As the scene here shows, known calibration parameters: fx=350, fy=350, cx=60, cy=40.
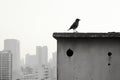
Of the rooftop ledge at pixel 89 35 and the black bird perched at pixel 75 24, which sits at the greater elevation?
the black bird perched at pixel 75 24

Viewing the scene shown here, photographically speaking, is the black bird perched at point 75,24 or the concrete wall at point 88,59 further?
the black bird perched at point 75,24

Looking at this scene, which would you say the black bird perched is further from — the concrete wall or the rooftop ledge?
the rooftop ledge

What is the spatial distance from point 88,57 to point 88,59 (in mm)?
59

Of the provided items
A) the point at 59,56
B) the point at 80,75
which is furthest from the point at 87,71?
the point at 59,56

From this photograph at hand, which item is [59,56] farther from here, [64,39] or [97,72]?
[97,72]

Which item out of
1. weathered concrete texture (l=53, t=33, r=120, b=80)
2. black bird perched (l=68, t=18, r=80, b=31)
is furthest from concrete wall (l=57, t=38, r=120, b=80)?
black bird perched (l=68, t=18, r=80, b=31)

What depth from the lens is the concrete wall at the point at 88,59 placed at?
1029 centimetres

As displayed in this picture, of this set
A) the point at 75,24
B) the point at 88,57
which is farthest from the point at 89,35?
the point at 75,24

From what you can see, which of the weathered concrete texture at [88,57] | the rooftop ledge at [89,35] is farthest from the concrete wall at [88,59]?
the rooftop ledge at [89,35]

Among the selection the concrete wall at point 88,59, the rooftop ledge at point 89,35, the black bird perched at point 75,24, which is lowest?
the concrete wall at point 88,59

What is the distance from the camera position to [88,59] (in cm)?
1038

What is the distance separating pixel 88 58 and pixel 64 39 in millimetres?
910

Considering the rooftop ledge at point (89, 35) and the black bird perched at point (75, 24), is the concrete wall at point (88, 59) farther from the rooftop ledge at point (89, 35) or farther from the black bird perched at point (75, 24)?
the black bird perched at point (75, 24)

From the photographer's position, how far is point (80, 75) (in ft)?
33.8
